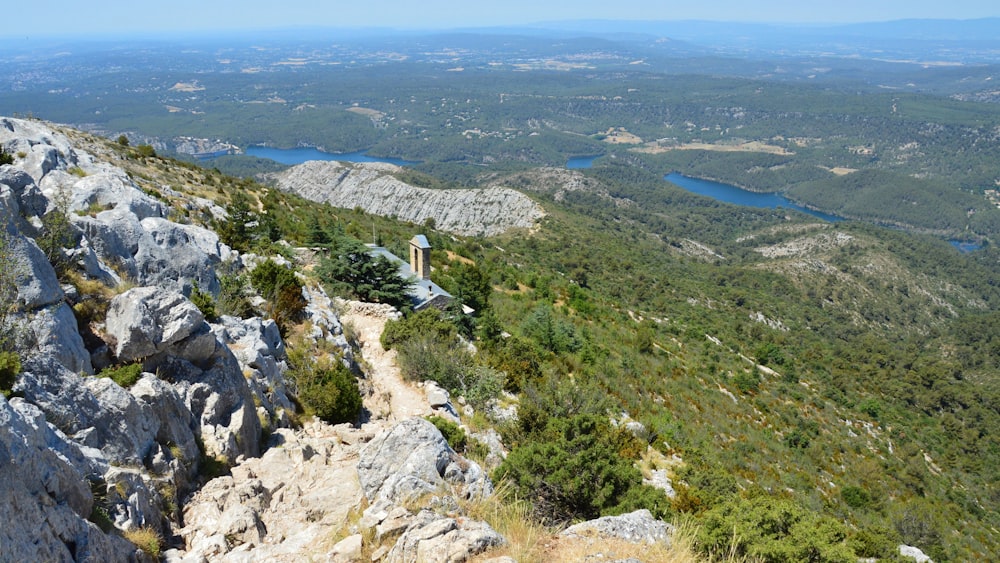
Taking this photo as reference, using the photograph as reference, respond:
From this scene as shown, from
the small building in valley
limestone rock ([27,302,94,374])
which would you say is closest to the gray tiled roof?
the small building in valley

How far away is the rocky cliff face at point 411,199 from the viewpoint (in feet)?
334

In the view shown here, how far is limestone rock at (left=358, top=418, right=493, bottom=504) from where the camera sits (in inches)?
313

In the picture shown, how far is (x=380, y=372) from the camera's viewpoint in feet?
58.4

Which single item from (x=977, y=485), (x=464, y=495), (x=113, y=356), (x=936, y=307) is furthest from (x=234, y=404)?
(x=936, y=307)

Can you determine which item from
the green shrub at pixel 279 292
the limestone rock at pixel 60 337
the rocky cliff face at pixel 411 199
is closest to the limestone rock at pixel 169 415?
the limestone rock at pixel 60 337

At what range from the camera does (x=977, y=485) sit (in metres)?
37.2

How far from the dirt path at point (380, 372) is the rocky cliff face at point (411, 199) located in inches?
2760

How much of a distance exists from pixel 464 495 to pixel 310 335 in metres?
9.52

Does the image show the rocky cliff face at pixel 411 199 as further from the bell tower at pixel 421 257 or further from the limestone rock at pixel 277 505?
the limestone rock at pixel 277 505

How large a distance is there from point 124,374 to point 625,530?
27.4ft

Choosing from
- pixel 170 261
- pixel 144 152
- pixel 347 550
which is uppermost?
pixel 144 152

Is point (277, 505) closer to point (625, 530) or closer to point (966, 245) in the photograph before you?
point (625, 530)

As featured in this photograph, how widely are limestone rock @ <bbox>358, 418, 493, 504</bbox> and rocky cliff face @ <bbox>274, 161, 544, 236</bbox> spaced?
275 ft

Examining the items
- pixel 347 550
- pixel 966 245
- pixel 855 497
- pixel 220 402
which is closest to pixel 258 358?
pixel 220 402
